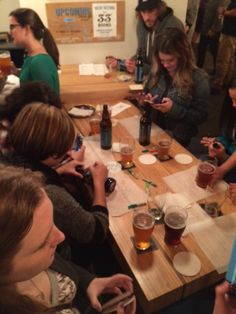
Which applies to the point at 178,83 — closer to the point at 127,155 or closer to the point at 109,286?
the point at 127,155

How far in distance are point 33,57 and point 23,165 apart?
4.08 ft

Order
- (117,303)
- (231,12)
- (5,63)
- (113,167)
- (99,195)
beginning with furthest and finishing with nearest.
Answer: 1. (231,12)
2. (5,63)
3. (113,167)
4. (99,195)
5. (117,303)

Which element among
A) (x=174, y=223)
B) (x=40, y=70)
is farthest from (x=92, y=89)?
(x=174, y=223)

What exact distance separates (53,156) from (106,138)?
57 centimetres

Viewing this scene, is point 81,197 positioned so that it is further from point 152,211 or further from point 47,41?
point 47,41

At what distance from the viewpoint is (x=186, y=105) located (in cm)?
218

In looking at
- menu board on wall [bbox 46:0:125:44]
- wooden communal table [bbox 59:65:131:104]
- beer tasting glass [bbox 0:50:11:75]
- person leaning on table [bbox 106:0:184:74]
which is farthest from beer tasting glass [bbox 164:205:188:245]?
menu board on wall [bbox 46:0:125:44]

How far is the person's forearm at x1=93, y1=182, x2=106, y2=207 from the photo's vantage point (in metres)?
1.34

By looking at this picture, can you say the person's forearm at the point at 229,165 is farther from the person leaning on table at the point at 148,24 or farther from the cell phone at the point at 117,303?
the person leaning on table at the point at 148,24

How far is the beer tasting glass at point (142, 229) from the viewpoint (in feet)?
3.82

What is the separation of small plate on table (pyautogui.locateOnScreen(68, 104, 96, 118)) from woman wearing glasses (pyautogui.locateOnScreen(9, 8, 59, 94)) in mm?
215

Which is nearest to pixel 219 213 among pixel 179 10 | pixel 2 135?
pixel 2 135

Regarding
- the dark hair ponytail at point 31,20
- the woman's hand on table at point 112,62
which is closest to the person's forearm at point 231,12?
the woman's hand on table at point 112,62

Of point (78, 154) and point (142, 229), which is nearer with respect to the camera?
point (142, 229)
